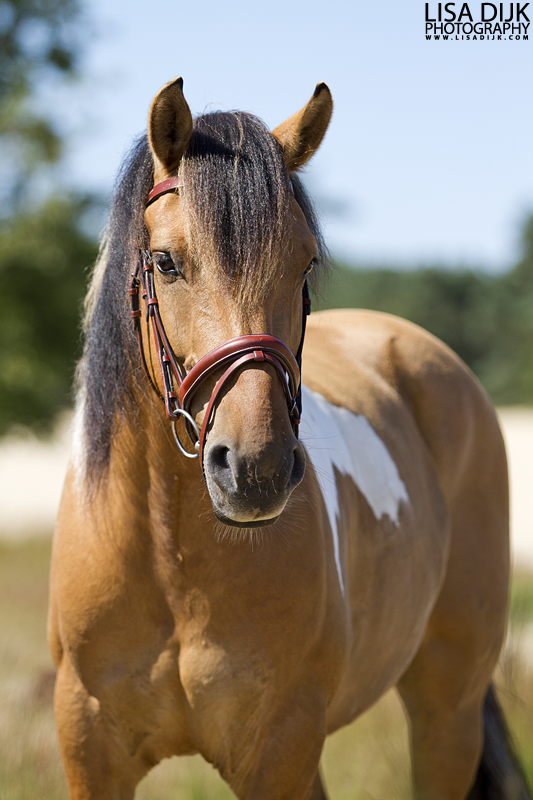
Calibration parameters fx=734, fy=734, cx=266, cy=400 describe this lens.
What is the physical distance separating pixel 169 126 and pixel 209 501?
1.03 metres

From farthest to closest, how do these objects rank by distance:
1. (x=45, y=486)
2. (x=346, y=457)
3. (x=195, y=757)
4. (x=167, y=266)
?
(x=45, y=486) < (x=195, y=757) < (x=346, y=457) < (x=167, y=266)

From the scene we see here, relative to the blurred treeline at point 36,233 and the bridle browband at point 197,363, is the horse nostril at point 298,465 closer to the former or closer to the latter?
the bridle browband at point 197,363

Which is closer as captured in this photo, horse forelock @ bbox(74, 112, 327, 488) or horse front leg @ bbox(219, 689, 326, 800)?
horse forelock @ bbox(74, 112, 327, 488)

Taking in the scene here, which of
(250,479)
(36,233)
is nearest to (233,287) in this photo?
(250,479)

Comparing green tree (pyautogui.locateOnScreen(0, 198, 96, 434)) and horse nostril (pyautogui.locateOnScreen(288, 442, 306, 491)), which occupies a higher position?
horse nostril (pyautogui.locateOnScreen(288, 442, 306, 491))

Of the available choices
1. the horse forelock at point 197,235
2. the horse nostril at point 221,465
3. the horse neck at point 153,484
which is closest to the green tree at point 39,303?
the horse forelock at point 197,235

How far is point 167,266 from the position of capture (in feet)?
6.08

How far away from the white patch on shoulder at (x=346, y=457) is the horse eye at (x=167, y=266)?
0.70 m

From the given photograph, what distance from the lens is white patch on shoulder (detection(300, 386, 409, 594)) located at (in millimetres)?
2422

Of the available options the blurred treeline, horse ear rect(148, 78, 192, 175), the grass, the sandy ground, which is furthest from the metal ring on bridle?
the sandy ground

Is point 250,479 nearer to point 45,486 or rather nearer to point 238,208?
point 238,208

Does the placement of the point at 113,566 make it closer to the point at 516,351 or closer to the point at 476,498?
the point at 476,498

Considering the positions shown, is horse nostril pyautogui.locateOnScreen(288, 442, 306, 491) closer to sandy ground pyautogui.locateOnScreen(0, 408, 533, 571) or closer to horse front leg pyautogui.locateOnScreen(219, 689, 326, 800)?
horse front leg pyautogui.locateOnScreen(219, 689, 326, 800)

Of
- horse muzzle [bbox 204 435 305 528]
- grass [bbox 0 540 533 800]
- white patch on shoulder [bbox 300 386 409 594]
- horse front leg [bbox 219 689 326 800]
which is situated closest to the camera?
horse muzzle [bbox 204 435 305 528]
